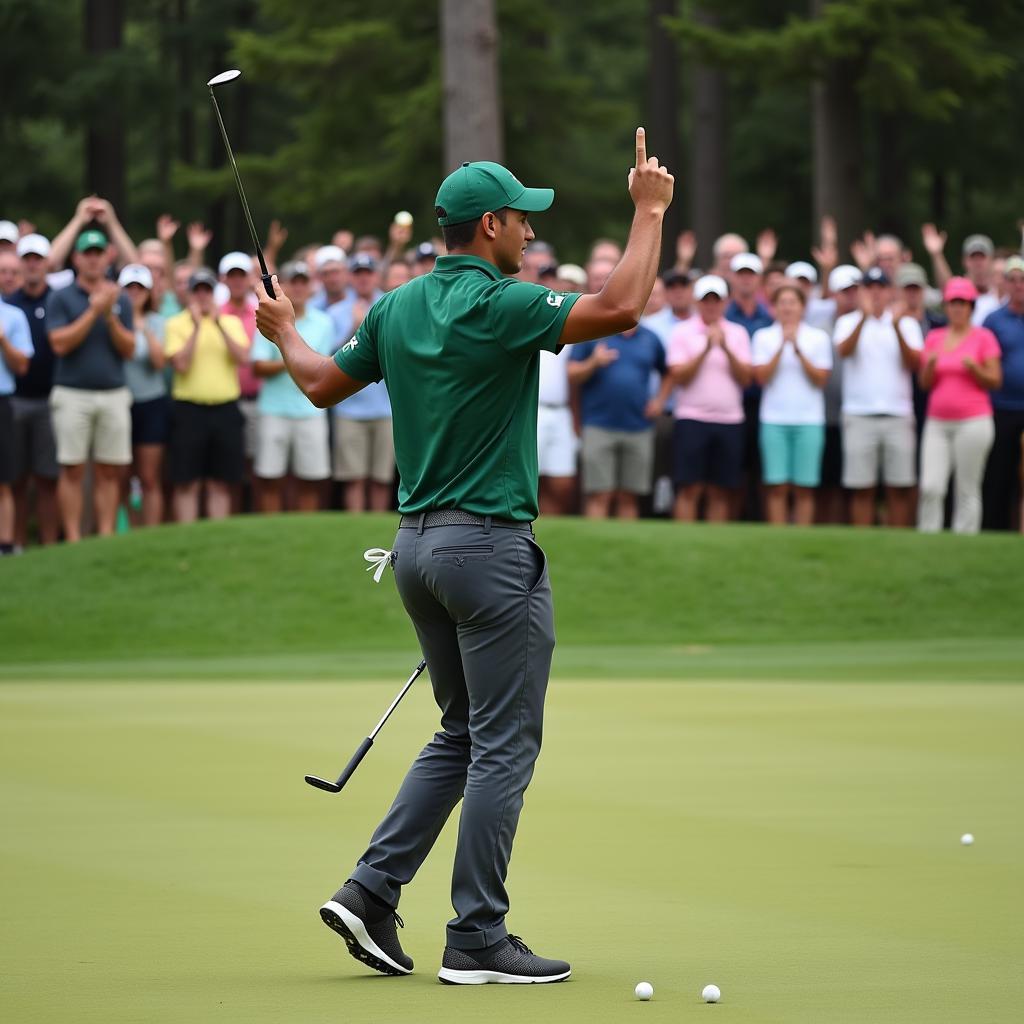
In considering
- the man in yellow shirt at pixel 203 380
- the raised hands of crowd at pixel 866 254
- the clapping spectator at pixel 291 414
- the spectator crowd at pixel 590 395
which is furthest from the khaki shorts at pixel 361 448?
the raised hands of crowd at pixel 866 254

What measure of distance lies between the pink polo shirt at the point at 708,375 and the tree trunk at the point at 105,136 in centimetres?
1738

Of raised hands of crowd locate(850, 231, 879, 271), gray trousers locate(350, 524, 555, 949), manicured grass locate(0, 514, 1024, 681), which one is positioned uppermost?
raised hands of crowd locate(850, 231, 879, 271)

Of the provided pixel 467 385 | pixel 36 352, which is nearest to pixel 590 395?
pixel 36 352

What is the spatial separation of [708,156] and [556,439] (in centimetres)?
1687

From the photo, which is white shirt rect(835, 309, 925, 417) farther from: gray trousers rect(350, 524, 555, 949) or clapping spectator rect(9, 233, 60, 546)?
gray trousers rect(350, 524, 555, 949)

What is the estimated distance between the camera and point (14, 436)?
57.0 feet

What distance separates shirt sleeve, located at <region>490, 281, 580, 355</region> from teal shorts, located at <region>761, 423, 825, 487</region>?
499 inches

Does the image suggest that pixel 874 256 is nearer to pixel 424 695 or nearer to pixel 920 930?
pixel 424 695

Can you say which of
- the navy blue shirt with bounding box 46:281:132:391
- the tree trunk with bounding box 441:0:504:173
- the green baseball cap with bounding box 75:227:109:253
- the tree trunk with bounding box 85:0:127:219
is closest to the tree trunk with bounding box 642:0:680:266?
the tree trunk with bounding box 85:0:127:219

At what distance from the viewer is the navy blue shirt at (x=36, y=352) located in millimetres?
17422

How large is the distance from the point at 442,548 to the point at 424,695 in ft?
23.9

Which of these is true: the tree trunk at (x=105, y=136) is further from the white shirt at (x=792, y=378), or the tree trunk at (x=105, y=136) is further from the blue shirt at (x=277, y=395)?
the white shirt at (x=792, y=378)

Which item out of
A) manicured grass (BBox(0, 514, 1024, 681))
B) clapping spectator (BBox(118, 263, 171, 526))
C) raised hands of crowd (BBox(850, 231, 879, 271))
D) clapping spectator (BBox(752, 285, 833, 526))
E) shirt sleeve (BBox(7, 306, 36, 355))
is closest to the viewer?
manicured grass (BBox(0, 514, 1024, 681))

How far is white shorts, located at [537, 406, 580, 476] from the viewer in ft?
59.6
